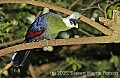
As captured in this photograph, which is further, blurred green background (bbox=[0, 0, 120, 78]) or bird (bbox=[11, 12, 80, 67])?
blurred green background (bbox=[0, 0, 120, 78])

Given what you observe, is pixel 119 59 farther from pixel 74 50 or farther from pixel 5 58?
pixel 5 58

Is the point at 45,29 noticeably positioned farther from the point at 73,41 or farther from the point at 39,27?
the point at 73,41

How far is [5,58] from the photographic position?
311cm

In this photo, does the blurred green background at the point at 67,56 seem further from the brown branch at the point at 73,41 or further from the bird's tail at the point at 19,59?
the brown branch at the point at 73,41

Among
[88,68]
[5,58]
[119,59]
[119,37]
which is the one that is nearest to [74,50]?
[88,68]

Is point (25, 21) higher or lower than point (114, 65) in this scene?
higher

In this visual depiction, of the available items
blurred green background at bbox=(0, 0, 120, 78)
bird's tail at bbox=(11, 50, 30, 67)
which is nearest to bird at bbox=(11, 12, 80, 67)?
bird's tail at bbox=(11, 50, 30, 67)

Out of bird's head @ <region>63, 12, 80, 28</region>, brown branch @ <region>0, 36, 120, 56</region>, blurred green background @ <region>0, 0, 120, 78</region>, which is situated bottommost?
blurred green background @ <region>0, 0, 120, 78</region>

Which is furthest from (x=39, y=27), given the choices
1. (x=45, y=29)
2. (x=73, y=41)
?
(x=73, y=41)

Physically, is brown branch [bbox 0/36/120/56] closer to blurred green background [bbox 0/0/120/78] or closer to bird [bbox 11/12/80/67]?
bird [bbox 11/12/80/67]

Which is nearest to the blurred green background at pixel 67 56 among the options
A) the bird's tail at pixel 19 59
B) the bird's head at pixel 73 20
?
the bird's tail at pixel 19 59

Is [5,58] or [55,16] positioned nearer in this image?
[55,16]

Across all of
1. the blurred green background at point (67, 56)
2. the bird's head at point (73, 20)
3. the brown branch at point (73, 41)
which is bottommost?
the blurred green background at point (67, 56)

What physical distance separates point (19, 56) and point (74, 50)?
52.7 inches
